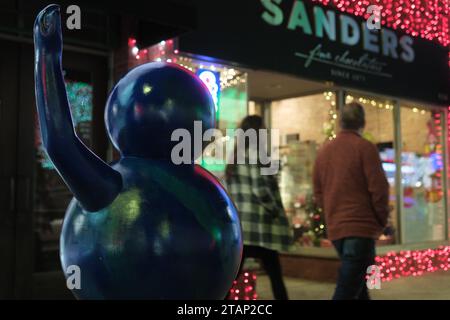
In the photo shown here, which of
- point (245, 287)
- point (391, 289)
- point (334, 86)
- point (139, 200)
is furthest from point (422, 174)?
point (139, 200)

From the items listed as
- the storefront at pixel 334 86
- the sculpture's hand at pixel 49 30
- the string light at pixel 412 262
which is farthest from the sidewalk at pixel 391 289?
the sculpture's hand at pixel 49 30

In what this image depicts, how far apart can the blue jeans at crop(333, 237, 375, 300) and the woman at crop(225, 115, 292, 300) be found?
473 mm

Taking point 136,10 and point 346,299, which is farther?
point 136,10

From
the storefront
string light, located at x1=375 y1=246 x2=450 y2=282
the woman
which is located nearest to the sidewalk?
string light, located at x1=375 y1=246 x2=450 y2=282

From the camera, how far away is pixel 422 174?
7.81 meters

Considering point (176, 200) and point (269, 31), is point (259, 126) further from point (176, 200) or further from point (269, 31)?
point (176, 200)

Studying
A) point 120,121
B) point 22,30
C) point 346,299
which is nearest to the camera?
point 120,121

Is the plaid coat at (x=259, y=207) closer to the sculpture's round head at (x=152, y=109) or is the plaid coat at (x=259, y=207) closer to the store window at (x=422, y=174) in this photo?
the sculpture's round head at (x=152, y=109)

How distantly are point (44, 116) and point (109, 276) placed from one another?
0.44 meters

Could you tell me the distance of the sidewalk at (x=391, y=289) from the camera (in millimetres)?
4986

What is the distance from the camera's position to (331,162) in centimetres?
362

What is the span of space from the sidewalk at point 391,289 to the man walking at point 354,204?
1339 mm

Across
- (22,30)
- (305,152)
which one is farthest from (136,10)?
(305,152)

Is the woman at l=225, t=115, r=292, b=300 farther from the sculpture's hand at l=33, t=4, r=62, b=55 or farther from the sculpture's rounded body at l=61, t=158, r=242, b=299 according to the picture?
the sculpture's hand at l=33, t=4, r=62, b=55
